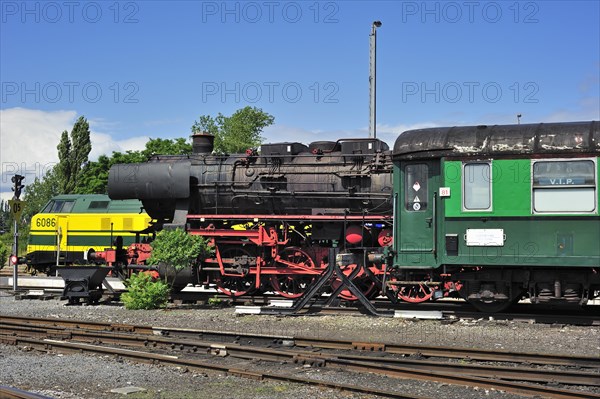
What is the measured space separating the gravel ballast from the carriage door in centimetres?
138

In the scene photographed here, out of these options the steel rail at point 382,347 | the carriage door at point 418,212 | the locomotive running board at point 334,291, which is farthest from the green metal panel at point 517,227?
the steel rail at point 382,347

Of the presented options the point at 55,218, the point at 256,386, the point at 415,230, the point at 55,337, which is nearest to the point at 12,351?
the point at 55,337

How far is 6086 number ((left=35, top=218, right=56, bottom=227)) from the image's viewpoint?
26719 mm

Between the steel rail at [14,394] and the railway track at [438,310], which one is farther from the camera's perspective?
the railway track at [438,310]

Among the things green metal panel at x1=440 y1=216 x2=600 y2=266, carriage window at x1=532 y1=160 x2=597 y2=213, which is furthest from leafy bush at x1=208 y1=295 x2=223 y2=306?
carriage window at x1=532 y1=160 x2=597 y2=213

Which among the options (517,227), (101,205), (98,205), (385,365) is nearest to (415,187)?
(517,227)

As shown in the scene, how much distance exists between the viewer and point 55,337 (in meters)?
11.9

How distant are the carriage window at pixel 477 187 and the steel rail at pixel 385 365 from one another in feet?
15.9

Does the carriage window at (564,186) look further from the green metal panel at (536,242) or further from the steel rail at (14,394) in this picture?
the steel rail at (14,394)

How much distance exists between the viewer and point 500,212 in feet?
42.1

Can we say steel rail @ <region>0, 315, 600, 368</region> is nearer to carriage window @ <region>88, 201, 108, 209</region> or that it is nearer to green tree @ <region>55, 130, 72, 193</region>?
carriage window @ <region>88, 201, 108, 209</region>

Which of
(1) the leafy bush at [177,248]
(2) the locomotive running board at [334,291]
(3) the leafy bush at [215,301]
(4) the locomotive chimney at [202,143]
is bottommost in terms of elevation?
Answer: (3) the leafy bush at [215,301]

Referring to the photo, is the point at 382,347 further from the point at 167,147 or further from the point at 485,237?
the point at 167,147

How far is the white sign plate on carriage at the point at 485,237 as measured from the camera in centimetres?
1285
